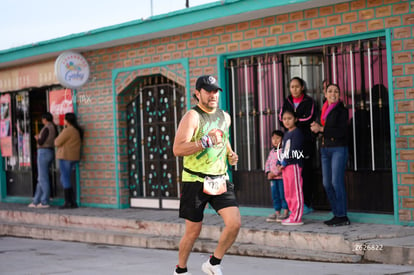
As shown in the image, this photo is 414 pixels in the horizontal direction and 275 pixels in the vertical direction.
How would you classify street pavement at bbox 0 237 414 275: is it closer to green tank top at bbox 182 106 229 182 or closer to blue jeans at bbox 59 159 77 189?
green tank top at bbox 182 106 229 182

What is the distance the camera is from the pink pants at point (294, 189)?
8695 millimetres

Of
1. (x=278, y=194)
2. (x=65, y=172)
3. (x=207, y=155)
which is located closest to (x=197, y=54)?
(x=278, y=194)

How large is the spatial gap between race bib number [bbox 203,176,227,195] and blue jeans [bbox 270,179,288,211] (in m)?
3.39

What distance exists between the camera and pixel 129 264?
25.3 feet

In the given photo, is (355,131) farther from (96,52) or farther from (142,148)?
(96,52)

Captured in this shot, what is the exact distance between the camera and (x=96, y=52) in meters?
12.7

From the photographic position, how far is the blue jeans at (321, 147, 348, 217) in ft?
27.9

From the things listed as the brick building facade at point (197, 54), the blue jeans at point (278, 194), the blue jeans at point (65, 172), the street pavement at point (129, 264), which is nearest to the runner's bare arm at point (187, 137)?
the street pavement at point (129, 264)

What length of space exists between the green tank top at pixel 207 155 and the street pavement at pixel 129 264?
1434 mm

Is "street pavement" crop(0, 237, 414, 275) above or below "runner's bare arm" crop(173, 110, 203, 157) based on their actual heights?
below

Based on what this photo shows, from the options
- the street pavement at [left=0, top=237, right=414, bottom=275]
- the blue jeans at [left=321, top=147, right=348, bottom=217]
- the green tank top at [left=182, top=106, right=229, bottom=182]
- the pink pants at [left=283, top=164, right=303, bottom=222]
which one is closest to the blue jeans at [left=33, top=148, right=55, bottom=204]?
the street pavement at [left=0, top=237, right=414, bottom=275]

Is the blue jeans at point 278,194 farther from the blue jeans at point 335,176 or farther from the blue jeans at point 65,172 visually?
the blue jeans at point 65,172

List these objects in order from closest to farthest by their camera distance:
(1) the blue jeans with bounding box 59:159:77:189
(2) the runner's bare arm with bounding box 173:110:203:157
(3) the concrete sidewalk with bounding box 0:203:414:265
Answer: (2) the runner's bare arm with bounding box 173:110:203:157 < (3) the concrete sidewalk with bounding box 0:203:414:265 < (1) the blue jeans with bounding box 59:159:77:189

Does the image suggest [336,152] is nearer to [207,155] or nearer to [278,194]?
[278,194]
